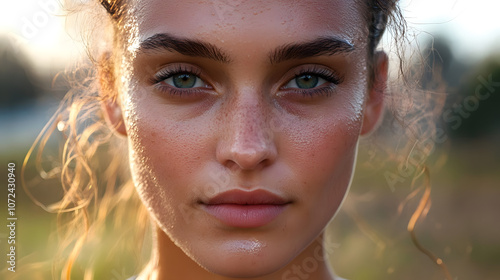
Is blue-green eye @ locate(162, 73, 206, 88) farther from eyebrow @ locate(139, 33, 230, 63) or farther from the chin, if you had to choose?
the chin

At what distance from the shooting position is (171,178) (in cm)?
210

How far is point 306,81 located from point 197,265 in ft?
2.95

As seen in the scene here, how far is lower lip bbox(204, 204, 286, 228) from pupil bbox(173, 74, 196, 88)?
46 cm

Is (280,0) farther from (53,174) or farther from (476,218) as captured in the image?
(476,218)

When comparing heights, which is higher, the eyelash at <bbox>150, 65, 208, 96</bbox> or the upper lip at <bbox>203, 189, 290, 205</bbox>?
the eyelash at <bbox>150, 65, 208, 96</bbox>

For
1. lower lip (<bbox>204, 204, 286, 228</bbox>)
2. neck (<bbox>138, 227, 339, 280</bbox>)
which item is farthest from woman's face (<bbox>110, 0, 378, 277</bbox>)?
neck (<bbox>138, 227, 339, 280</bbox>)

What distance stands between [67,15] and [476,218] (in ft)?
19.3

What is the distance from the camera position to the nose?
1892 millimetres

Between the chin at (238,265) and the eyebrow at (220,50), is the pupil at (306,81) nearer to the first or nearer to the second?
the eyebrow at (220,50)

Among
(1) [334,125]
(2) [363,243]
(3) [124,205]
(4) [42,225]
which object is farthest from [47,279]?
(4) [42,225]

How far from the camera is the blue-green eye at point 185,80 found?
2113 millimetres

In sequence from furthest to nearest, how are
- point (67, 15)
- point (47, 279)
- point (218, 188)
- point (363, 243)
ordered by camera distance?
point (363, 243)
point (47, 279)
point (67, 15)
point (218, 188)

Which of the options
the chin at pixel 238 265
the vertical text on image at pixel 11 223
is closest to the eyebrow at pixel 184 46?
the chin at pixel 238 265

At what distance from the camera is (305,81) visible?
2160 millimetres
